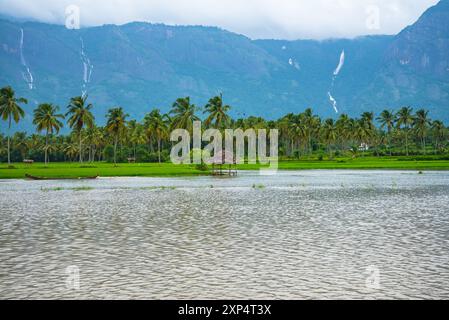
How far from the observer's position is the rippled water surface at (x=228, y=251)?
555 inches

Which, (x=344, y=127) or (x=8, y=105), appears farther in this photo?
(x=344, y=127)

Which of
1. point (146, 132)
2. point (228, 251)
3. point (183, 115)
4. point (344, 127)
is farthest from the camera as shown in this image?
point (344, 127)

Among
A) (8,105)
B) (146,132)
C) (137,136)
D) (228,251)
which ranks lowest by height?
(228,251)

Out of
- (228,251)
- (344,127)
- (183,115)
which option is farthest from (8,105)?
(228,251)

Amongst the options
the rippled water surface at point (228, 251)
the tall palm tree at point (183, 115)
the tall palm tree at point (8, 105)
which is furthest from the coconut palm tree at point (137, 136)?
the rippled water surface at point (228, 251)

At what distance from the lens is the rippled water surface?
46.2ft

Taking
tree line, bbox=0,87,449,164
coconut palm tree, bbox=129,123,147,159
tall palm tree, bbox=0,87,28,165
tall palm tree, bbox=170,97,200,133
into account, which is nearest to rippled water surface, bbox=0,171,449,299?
tall palm tree, bbox=0,87,28,165

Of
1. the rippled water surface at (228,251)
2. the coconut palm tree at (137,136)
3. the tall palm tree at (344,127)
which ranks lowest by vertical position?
the rippled water surface at (228,251)

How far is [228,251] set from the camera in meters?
19.4

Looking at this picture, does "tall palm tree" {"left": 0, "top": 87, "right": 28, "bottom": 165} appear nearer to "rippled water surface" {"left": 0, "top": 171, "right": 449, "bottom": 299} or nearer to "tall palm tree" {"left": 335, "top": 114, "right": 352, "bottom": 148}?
"rippled water surface" {"left": 0, "top": 171, "right": 449, "bottom": 299}

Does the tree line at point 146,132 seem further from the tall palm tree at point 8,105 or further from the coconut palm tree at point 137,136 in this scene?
the tall palm tree at point 8,105

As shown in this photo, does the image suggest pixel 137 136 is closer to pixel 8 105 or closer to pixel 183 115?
pixel 183 115

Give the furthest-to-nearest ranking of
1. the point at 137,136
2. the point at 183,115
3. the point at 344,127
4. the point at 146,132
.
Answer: the point at 344,127 → the point at 137,136 → the point at 146,132 → the point at 183,115
